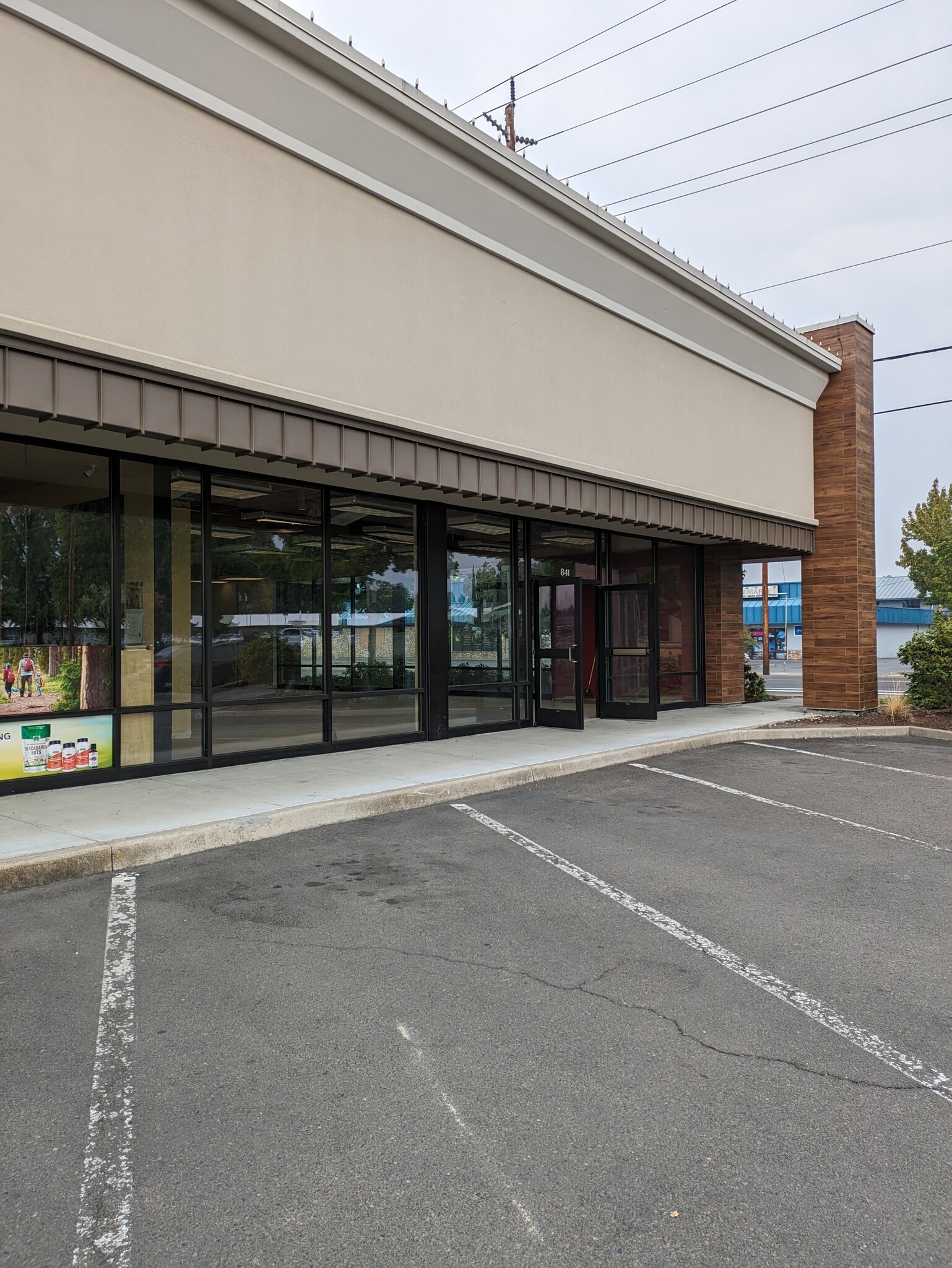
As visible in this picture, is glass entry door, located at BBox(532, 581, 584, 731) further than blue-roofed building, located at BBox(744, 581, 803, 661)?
No

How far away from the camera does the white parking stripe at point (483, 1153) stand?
262 cm

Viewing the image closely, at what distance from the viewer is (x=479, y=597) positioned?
14.0 m

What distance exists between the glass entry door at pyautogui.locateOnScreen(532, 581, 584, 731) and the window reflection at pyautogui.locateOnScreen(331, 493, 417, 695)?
2.70 metres

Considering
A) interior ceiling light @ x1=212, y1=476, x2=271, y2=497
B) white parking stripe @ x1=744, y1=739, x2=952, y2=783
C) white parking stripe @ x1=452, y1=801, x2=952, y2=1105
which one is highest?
interior ceiling light @ x1=212, y1=476, x2=271, y2=497

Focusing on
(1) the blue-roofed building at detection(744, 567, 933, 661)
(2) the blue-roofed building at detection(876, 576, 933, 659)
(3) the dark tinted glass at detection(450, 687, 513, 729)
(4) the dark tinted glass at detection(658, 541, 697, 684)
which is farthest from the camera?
(1) the blue-roofed building at detection(744, 567, 933, 661)

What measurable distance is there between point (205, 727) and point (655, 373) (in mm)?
8786

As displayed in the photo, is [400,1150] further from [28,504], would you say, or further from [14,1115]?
[28,504]

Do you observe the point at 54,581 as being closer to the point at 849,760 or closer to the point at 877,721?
the point at 849,760

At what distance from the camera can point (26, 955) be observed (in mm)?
4750

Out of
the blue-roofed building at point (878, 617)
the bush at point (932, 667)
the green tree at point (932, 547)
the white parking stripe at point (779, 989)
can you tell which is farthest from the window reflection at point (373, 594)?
the blue-roofed building at point (878, 617)

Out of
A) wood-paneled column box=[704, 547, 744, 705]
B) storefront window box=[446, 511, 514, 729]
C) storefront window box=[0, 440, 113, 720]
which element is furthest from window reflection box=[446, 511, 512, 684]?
wood-paneled column box=[704, 547, 744, 705]

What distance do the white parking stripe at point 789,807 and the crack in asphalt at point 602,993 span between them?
3737 mm

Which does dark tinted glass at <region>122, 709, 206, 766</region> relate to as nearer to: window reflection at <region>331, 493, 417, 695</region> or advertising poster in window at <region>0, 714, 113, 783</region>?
advertising poster in window at <region>0, 714, 113, 783</region>

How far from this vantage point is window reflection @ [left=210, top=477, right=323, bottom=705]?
34.7 feet
